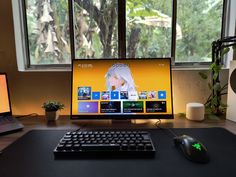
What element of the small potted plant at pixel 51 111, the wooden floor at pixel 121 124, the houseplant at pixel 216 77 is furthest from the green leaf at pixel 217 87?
the small potted plant at pixel 51 111

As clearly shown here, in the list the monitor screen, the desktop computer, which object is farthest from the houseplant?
the monitor screen

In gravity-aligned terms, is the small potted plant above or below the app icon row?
below

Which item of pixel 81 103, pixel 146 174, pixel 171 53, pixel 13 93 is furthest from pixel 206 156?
pixel 13 93

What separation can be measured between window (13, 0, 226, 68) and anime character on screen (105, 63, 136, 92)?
1.15ft

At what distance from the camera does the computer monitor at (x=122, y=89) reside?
1189mm

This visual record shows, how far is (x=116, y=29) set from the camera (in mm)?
1565

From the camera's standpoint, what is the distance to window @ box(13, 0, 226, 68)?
156cm

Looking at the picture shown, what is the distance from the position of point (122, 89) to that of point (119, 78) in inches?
2.7

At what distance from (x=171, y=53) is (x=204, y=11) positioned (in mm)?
402

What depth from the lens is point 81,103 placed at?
121 cm

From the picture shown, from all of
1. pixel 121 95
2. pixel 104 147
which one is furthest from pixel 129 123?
pixel 104 147

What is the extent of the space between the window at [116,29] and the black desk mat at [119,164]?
0.86 m

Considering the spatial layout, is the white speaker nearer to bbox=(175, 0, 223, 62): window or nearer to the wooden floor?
the wooden floor

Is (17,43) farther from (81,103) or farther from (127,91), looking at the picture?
(127,91)
